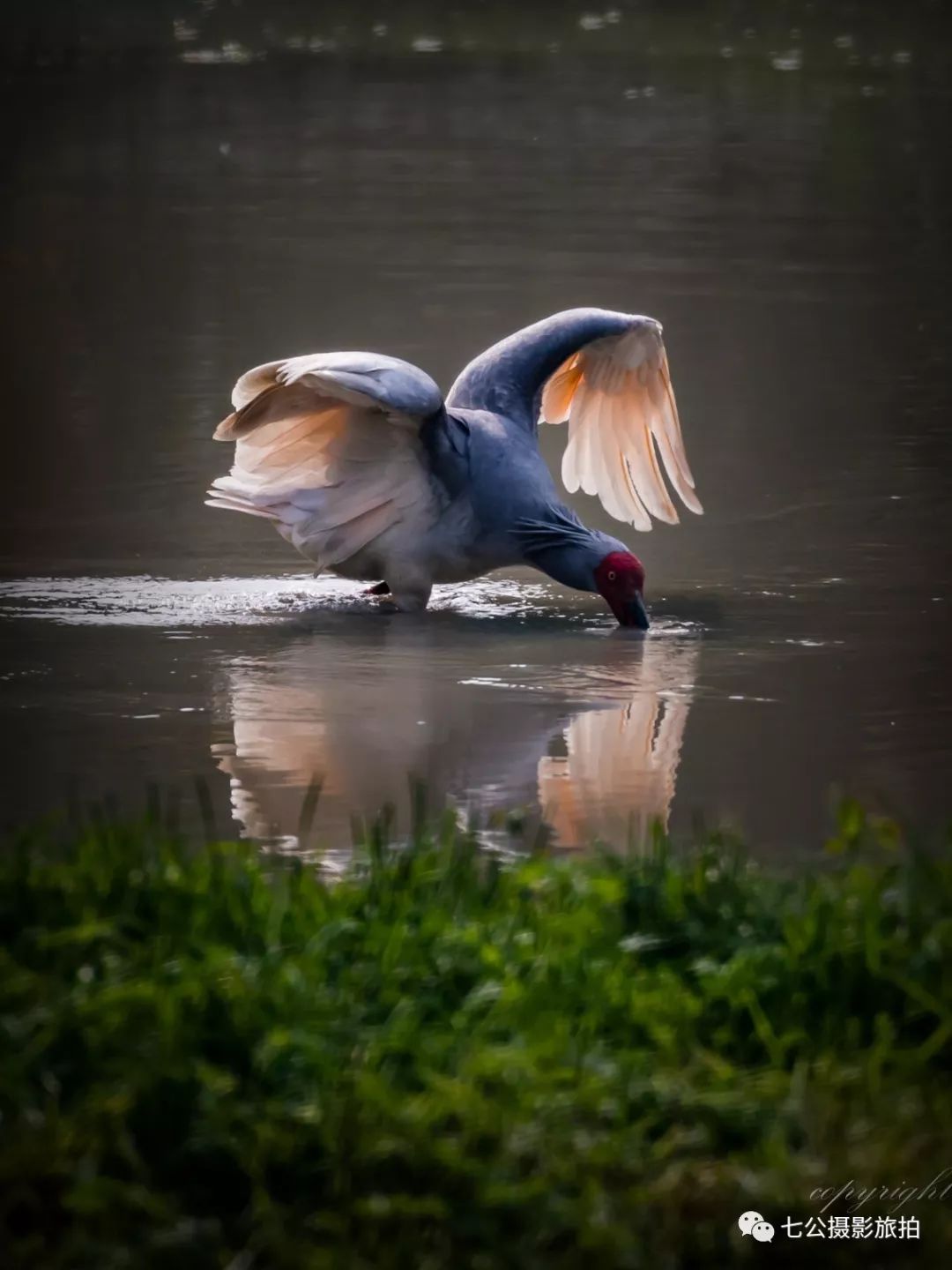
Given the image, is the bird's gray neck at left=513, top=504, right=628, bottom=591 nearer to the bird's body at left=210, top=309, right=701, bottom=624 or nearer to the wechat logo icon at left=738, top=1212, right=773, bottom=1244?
the bird's body at left=210, top=309, right=701, bottom=624

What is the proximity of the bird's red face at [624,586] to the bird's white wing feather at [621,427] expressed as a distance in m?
1.26

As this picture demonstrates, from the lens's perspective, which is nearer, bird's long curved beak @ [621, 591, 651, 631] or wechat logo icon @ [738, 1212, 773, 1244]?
wechat logo icon @ [738, 1212, 773, 1244]

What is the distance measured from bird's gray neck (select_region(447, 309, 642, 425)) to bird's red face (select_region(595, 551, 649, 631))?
88 centimetres

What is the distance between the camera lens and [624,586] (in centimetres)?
693

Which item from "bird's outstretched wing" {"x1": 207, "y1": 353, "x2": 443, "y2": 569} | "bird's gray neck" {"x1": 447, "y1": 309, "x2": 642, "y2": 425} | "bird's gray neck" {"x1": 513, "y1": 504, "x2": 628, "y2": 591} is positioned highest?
"bird's gray neck" {"x1": 447, "y1": 309, "x2": 642, "y2": 425}

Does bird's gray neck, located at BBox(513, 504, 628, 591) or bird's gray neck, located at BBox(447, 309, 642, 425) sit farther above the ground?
bird's gray neck, located at BBox(447, 309, 642, 425)

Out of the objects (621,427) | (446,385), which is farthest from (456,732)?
(446,385)

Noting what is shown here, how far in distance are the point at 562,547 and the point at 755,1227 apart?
13.7 feet

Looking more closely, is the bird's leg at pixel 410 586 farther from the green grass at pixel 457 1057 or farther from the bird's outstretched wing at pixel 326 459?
the green grass at pixel 457 1057

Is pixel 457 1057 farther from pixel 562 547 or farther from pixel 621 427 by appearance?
pixel 621 427

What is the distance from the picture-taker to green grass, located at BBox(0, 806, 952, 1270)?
310 cm

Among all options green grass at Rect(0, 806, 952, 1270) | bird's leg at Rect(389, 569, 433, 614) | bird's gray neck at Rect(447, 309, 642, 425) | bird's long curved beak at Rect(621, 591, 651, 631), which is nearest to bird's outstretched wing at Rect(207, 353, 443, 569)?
bird's leg at Rect(389, 569, 433, 614)

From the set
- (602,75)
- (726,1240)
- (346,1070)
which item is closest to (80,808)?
(346,1070)

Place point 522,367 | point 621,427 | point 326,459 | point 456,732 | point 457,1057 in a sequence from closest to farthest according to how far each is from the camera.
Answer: point 457,1057
point 456,732
point 326,459
point 522,367
point 621,427
